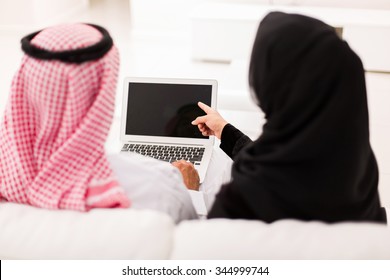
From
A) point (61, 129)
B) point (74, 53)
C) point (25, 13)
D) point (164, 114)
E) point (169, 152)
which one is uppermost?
point (74, 53)

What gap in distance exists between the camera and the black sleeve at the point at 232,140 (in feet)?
5.18

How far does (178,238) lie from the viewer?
938 mm

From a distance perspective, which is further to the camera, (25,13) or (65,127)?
(25,13)

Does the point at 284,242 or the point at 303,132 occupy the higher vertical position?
the point at 303,132

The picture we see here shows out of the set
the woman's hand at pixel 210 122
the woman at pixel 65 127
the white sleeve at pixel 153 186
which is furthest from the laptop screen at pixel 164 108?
the woman at pixel 65 127

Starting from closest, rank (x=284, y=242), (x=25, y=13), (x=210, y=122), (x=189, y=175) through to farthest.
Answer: (x=284, y=242)
(x=189, y=175)
(x=210, y=122)
(x=25, y=13)

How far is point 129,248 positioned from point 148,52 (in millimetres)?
3866

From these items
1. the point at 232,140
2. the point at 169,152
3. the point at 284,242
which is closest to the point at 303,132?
the point at 284,242

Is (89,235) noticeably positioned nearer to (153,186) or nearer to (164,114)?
(153,186)

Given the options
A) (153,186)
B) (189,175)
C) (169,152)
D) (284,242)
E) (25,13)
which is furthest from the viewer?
(25,13)

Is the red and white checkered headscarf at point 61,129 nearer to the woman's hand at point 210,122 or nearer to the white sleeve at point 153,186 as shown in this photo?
the white sleeve at point 153,186

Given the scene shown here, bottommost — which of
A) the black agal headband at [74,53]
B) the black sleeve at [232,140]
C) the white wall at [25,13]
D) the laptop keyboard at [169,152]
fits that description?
the white wall at [25,13]
